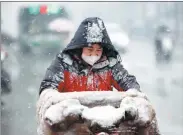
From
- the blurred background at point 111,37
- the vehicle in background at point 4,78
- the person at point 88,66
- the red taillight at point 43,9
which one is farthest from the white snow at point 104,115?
the vehicle in background at point 4,78

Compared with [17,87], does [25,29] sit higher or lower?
higher

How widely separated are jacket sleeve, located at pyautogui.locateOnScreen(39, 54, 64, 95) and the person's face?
136 mm

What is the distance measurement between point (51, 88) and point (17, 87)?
1.88 m

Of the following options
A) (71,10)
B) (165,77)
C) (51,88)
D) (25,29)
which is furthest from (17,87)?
(51,88)

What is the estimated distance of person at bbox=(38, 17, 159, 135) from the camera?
2.81 metres

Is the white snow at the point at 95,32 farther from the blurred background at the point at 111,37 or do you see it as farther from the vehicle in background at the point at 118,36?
the vehicle in background at the point at 118,36

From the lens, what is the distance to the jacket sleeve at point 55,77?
2789 mm

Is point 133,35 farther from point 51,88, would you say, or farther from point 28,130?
point 51,88

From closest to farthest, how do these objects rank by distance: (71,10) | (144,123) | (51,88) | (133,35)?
(144,123) → (51,88) → (71,10) → (133,35)

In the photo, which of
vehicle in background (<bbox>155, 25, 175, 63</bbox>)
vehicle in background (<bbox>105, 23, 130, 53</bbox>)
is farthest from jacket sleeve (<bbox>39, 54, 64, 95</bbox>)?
vehicle in background (<bbox>155, 25, 175, 63</bbox>)

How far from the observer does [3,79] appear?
4.38 m

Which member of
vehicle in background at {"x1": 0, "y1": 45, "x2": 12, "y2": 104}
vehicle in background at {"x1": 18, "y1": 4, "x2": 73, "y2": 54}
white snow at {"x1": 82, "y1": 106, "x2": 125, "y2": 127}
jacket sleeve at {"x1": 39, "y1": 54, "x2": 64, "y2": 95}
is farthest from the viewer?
vehicle in background at {"x1": 0, "y1": 45, "x2": 12, "y2": 104}

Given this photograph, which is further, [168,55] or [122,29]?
[168,55]

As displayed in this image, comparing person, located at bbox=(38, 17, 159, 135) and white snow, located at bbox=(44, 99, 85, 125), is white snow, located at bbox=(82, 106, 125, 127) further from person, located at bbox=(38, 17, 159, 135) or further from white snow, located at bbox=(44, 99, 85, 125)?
person, located at bbox=(38, 17, 159, 135)
